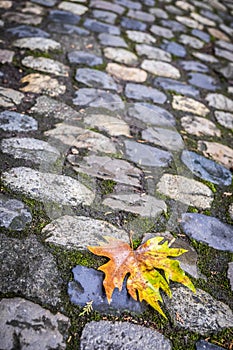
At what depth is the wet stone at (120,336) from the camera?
116 cm

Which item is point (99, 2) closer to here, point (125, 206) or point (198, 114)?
point (198, 114)

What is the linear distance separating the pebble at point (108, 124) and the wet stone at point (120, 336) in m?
1.14

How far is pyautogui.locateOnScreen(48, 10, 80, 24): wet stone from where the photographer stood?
3.18m

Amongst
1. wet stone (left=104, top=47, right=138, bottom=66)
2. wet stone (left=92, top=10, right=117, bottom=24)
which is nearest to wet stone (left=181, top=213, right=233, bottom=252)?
wet stone (left=104, top=47, right=138, bottom=66)

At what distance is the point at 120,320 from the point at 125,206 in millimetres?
556

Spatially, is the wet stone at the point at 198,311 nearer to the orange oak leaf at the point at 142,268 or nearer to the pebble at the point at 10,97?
the orange oak leaf at the point at 142,268

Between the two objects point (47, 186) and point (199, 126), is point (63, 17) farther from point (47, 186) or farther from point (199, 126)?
point (47, 186)

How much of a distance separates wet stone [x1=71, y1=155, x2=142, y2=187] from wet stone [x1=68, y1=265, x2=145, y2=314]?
0.57 m

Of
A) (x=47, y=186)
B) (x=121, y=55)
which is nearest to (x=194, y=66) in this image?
(x=121, y=55)

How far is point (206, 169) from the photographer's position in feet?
6.71

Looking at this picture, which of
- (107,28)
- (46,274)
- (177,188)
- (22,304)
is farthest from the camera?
(107,28)

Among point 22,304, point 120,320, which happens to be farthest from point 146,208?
point 22,304

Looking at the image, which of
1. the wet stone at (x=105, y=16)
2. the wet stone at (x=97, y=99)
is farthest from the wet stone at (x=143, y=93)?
the wet stone at (x=105, y=16)

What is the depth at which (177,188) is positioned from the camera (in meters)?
1.84
